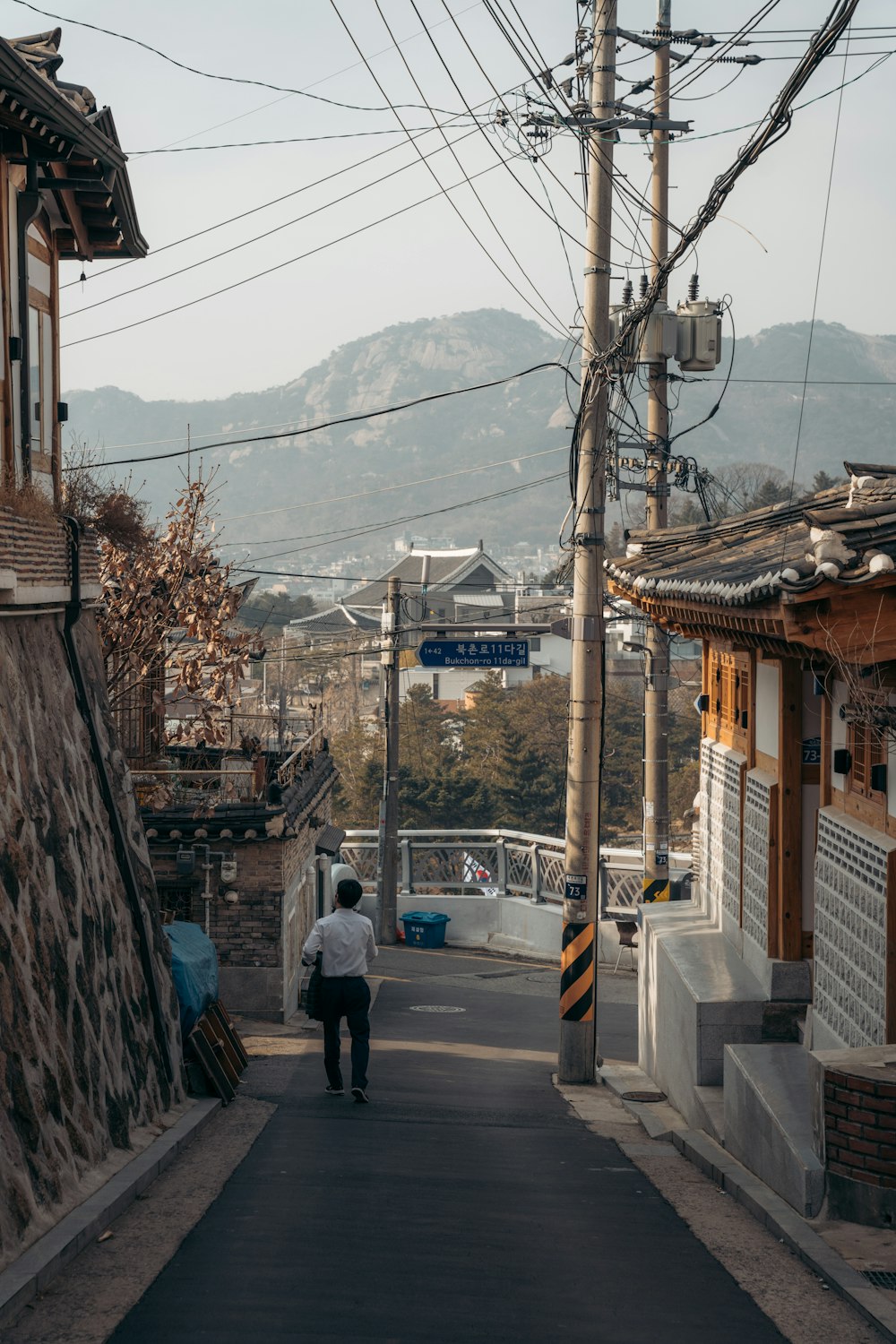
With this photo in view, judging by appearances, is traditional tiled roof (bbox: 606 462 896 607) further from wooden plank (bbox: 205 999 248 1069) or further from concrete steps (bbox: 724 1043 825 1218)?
wooden plank (bbox: 205 999 248 1069)

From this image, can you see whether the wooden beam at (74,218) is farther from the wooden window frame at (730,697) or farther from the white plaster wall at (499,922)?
the white plaster wall at (499,922)

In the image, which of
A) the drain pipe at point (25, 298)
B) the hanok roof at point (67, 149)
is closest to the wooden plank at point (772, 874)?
the drain pipe at point (25, 298)

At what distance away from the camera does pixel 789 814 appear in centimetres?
1209

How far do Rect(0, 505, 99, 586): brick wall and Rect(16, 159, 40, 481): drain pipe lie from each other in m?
1.29

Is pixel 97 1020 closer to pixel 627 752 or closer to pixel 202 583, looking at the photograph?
pixel 202 583

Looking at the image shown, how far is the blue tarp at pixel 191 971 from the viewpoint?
12719mm

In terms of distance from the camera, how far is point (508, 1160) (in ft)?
Result: 32.5

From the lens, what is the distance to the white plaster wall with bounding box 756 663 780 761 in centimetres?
1259

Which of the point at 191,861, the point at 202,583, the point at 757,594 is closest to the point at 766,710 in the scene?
the point at 757,594

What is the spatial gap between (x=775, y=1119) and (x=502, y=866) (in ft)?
78.2

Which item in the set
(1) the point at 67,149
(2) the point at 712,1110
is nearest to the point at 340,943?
(2) the point at 712,1110

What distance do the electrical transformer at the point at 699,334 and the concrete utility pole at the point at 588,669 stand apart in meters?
6.62

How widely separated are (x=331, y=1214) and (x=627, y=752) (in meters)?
46.3

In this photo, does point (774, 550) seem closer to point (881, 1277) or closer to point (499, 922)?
point (881, 1277)
